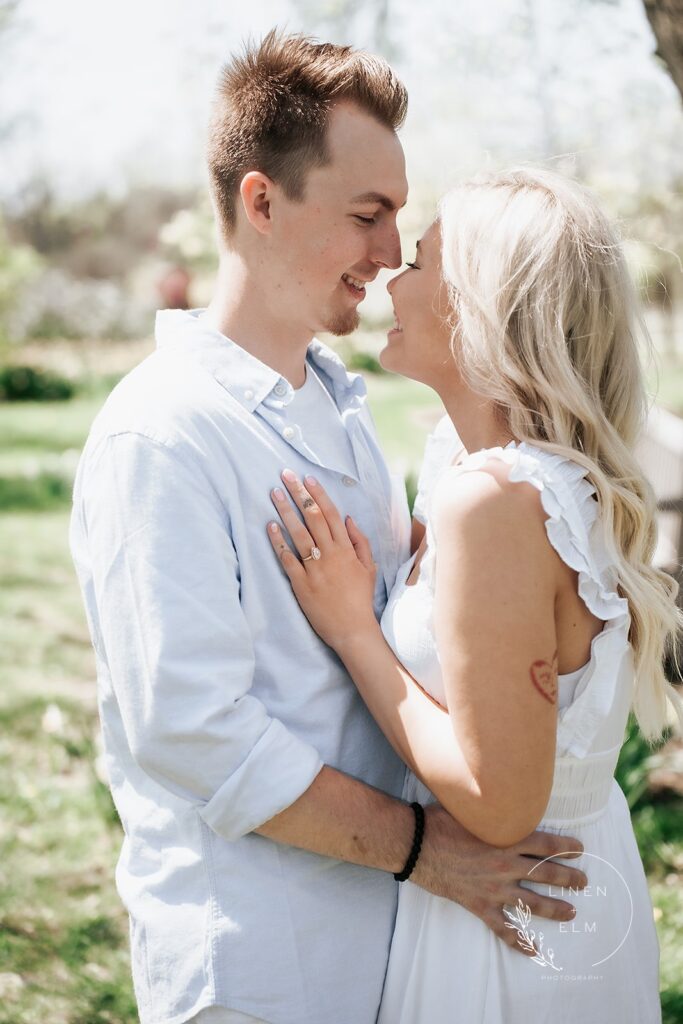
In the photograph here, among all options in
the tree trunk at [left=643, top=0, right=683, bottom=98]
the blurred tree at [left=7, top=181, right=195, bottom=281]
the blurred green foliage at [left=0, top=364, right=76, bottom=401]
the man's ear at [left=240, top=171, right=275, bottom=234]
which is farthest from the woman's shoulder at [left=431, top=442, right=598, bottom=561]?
the blurred tree at [left=7, top=181, right=195, bottom=281]

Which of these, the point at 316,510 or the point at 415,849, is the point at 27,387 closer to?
the point at 316,510

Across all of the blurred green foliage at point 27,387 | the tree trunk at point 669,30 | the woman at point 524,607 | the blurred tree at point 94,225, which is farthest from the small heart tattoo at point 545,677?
the blurred tree at point 94,225

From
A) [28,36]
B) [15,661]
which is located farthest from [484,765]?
[28,36]

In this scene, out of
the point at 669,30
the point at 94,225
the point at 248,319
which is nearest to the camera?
the point at 248,319

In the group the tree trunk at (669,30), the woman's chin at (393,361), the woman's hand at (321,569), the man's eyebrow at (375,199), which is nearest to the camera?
the woman's hand at (321,569)

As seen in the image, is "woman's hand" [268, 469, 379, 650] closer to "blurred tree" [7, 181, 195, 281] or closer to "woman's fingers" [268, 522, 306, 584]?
"woman's fingers" [268, 522, 306, 584]

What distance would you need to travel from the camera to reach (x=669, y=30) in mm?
2895

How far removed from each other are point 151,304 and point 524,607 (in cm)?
1417

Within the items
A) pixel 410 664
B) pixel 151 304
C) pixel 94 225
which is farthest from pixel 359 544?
pixel 94 225

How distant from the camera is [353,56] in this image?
227 centimetres

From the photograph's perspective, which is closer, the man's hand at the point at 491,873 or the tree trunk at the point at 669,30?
the man's hand at the point at 491,873

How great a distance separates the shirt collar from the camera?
6.62 ft

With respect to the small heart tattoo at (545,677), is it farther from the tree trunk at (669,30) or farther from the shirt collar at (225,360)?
the tree trunk at (669,30)

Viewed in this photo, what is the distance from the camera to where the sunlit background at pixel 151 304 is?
342 centimetres
